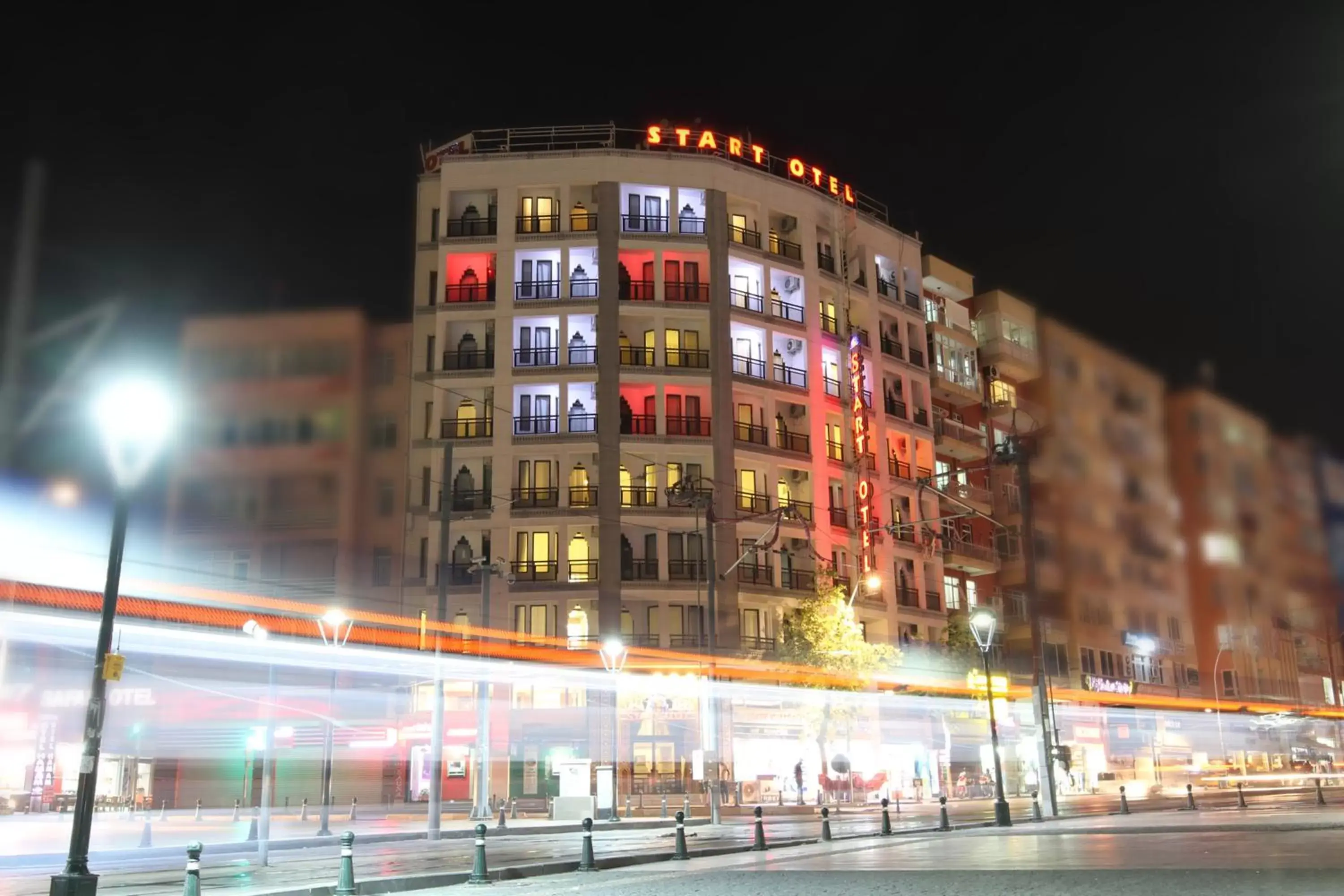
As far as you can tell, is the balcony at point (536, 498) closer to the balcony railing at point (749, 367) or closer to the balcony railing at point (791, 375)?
the balcony railing at point (749, 367)

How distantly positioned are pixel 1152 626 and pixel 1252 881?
296 inches

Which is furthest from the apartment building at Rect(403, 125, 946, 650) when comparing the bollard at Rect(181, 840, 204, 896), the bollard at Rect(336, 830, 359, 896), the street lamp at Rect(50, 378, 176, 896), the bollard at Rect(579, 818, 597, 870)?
the bollard at Rect(181, 840, 204, 896)

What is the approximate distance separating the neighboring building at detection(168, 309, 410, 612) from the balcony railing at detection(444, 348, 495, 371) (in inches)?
1122

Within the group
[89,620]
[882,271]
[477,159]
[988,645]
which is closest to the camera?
[89,620]

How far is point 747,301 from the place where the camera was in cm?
6644

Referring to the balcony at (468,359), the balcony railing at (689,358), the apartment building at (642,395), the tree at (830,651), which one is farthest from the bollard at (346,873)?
the balcony railing at (689,358)

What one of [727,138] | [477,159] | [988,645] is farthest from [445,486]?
[727,138]

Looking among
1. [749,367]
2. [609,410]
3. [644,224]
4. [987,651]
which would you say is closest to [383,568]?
[609,410]

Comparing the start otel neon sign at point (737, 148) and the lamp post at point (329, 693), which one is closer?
the lamp post at point (329, 693)

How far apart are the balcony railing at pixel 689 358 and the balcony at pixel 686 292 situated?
2.90 metres

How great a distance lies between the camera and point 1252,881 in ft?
44.6

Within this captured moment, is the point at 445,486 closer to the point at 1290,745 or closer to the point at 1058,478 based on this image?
the point at 1058,478

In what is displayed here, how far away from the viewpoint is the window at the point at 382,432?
29.4 metres

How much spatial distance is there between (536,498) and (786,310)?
18.7m
